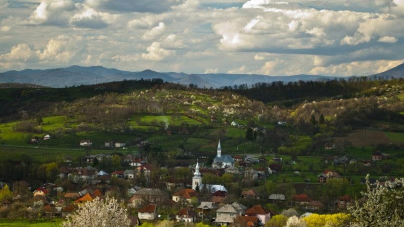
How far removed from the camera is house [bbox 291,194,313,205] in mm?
71062

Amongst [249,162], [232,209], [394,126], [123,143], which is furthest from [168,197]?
[394,126]

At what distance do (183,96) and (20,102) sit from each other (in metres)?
42.6

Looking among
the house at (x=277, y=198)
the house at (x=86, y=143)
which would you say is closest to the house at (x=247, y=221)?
the house at (x=277, y=198)

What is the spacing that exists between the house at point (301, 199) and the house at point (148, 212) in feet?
56.0

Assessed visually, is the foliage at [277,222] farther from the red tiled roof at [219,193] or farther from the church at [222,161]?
the church at [222,161]

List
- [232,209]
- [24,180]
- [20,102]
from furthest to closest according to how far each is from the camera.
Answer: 1. [20,102]
2. [24,180]
3. [232,209]

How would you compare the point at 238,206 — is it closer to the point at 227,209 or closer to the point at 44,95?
the point at 227,209

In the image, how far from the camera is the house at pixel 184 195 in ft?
243

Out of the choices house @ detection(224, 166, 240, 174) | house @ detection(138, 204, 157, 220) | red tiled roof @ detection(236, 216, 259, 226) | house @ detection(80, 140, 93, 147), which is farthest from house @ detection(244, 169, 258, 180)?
house @ detection(80, 140, 93, 147)

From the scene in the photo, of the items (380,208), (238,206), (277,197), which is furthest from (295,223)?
(380,208)

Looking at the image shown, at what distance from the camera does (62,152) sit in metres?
102

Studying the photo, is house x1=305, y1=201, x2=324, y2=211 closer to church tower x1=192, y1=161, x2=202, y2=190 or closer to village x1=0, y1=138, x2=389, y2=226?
village x1=0, y1=138, x2=389, y2=226

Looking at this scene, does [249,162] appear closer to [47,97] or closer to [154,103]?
[154,103]

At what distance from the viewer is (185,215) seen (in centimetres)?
6475
